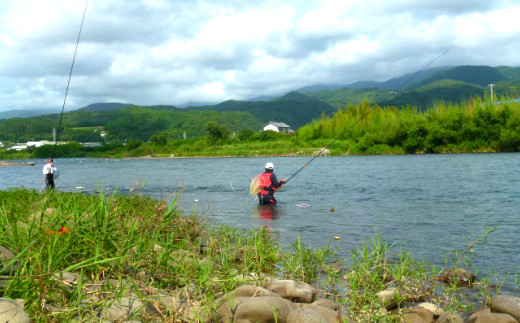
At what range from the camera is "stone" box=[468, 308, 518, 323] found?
503cm

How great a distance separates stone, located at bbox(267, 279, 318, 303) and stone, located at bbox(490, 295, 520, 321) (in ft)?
7.44

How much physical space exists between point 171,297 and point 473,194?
18.1 m

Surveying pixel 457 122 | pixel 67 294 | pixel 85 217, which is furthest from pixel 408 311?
pixel 457 122

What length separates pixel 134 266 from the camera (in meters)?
4.96

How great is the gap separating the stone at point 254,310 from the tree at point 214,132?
363 ft

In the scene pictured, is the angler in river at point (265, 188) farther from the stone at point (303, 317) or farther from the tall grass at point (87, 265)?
the stone at point (303, 317)

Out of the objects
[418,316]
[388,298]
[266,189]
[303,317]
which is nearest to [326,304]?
[388,298]

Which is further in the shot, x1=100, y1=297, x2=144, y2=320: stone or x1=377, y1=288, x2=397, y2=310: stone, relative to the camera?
x1=377, y1=288, x2=397, y2=310: stone

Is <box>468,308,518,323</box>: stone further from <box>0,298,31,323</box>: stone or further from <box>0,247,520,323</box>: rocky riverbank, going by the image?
<box>0,298,31,323</box>: stone

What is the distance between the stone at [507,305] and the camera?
5219mm

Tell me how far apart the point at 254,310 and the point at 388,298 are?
2.10 metres

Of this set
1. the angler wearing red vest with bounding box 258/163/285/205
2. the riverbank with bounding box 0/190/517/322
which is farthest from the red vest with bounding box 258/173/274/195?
the riverbank with bounding box 0/190/517/322

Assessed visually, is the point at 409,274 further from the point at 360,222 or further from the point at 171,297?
the point at 360,222

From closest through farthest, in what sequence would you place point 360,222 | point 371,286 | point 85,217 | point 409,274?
point 85,217, point 371,286, point 409,274, point 360,222
